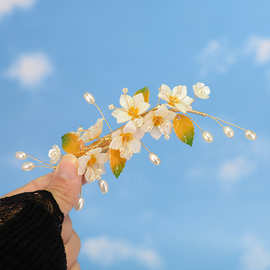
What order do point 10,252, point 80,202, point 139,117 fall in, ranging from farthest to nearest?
1. point 80,202
2. point 139,117
3. point 10,252

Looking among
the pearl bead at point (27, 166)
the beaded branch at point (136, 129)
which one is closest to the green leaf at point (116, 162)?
the beaded branch at point (136, 129)

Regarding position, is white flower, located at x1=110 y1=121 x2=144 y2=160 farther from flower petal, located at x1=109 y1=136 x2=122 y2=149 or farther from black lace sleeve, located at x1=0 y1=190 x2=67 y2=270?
black lace sleeve, located at x1=0 y1=190 x2=67 y2=270

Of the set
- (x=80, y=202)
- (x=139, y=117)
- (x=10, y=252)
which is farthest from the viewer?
(x=80, y=202)

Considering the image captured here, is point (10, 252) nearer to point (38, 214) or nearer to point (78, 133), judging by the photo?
point (38, 214)

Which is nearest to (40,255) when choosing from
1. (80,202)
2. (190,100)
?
(80,202)

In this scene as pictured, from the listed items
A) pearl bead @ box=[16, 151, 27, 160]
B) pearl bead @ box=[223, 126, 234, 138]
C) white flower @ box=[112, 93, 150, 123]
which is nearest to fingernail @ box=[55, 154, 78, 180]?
pearl bead @ box=[16, 151, 27, 160]

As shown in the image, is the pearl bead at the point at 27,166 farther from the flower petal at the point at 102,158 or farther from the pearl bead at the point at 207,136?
the pearl bead at the point at 207,136

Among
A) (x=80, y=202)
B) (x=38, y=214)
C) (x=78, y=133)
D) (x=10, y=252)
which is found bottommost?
(x=10, y=252)
